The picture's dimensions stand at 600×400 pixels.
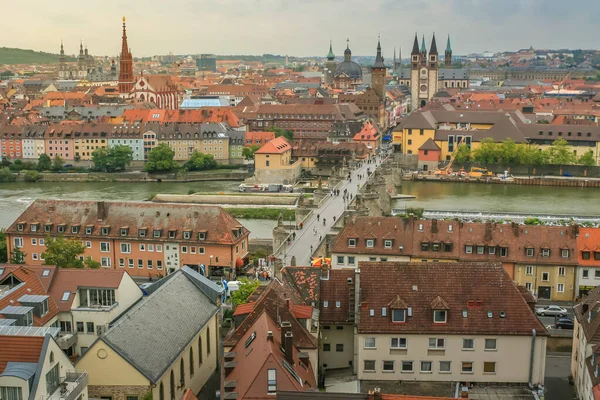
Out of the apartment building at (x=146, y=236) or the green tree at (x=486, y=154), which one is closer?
the apartment building at (x=146, y=236)

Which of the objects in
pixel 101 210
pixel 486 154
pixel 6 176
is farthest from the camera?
pixel 6 176

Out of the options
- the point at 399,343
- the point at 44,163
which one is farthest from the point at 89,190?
the point at 399,343

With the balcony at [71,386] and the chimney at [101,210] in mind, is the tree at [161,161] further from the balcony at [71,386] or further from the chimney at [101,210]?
the balcony at [71,386]

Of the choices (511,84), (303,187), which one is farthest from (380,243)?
(511,84)

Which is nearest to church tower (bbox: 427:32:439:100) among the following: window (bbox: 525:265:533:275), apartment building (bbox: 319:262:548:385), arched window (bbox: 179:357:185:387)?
window (bbox: 525:265:533:275)

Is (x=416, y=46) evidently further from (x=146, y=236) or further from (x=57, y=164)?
(x=146, y=236)

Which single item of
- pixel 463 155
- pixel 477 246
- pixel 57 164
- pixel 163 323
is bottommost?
pixel 57 164

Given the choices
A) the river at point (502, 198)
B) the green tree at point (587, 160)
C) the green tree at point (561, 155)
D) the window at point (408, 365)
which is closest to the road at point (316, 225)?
the river at point (502, 198)

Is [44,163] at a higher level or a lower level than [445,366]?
lower
